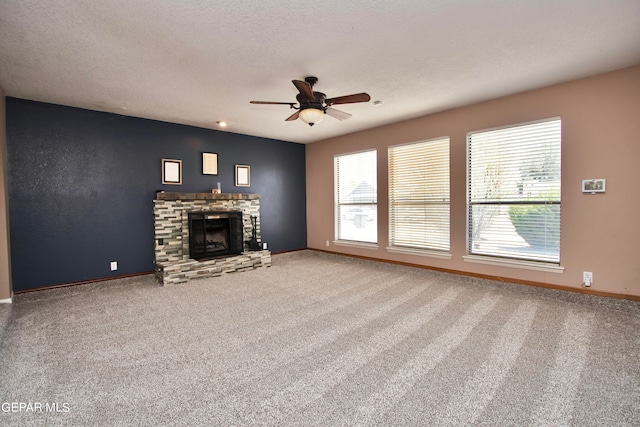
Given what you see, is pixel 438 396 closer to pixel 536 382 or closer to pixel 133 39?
pixel 536 382

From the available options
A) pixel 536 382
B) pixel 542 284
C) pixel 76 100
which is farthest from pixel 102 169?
pixel 542 284

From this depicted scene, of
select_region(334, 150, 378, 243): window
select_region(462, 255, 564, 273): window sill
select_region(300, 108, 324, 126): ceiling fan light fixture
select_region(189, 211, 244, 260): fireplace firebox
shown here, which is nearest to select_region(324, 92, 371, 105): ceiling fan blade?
select_region(300, 108, 324, 126): ceiling fan light fixture

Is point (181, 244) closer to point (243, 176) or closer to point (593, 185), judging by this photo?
point (243, 176)

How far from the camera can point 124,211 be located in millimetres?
4559

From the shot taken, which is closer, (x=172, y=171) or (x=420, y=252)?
(x=420, y=252)

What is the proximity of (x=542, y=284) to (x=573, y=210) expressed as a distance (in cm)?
98

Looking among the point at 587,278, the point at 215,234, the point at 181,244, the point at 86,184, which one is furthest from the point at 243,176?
the point at 587,278

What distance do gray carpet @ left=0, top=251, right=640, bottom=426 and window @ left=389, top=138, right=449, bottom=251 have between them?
1.13 metres

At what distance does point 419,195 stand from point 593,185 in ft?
7.09

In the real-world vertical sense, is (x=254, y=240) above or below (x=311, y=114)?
below

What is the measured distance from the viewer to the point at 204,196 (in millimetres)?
5176

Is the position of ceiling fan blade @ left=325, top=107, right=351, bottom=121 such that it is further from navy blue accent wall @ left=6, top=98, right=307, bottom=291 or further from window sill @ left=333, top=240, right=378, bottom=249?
navy blue accent wall @ left=6, top=98, right=307, bottom=291

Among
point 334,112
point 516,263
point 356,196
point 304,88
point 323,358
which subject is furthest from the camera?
point 356,196

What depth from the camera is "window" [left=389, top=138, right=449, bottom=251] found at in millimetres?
4613
